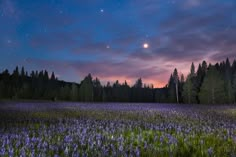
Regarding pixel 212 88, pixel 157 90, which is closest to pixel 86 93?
pixel 157 90

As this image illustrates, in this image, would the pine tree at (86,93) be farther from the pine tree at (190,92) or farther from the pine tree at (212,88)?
the pine tree at (212,88)

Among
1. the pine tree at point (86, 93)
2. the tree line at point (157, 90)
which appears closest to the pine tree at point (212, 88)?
the tree line at point (157, 90)

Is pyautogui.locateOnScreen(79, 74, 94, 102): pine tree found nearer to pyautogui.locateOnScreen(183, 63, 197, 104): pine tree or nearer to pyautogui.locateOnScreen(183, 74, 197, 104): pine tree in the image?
pyautogui.locateOnScreen(183, 63, 197, 104): pine tree

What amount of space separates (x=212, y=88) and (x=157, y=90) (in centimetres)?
5352

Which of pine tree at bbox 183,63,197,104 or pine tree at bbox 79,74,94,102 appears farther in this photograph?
pine tree at bbox 79,74,94,102

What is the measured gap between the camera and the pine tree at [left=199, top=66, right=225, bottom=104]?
194ft

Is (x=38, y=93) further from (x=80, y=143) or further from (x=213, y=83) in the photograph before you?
(x=80, y=143)

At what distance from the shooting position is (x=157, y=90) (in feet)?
372

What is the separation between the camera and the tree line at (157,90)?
2406 inches

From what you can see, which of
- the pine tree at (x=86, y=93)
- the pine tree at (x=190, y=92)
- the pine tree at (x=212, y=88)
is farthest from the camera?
the pine tree at (x=86, y=93)

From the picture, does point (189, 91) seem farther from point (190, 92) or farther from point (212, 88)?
point (212, 88)

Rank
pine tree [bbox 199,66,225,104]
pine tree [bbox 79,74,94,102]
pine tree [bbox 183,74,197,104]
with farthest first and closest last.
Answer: pine tree [bbox 79,74,94,102]
pine tree [bbox 183,74,197,104]
pine tree [bbox 199,66,225,104]

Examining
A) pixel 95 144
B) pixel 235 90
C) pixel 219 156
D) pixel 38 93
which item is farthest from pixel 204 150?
pixel 38 93

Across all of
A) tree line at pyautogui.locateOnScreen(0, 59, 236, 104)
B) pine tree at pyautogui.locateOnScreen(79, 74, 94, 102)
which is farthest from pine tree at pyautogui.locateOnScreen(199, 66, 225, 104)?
pine tree at pyautogui.locateOnScreen(79, 74, 94, 102)
